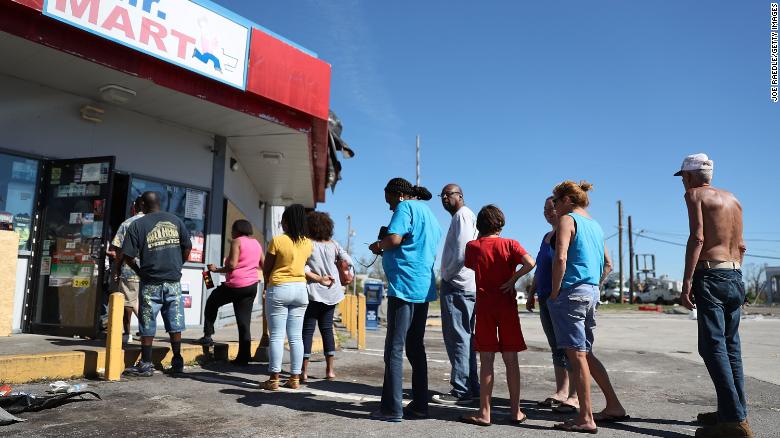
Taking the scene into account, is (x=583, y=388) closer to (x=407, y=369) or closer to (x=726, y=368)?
(x=726, y=368)

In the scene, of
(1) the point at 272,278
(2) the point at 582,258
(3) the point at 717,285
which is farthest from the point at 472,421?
(1) the point at 272,278

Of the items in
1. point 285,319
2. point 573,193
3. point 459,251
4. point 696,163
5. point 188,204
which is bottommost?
point 285,319

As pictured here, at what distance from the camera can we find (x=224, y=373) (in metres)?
5.93

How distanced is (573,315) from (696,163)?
4.75ft

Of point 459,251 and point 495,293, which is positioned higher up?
point 459,251

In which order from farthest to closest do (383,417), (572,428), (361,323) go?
1. (361,323)
2. (383,417)
3. (572,428)

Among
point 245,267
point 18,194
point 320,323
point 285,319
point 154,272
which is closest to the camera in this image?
point 285,319

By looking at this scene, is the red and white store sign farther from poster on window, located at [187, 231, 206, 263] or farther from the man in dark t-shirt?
poster on window, located at [187, 231, 206, 263]

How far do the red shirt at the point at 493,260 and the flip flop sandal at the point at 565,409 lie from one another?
114cm

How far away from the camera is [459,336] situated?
15.7ft

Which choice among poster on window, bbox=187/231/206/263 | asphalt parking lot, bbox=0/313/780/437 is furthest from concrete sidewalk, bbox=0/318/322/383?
poster on window, bbox=187/231/206/263

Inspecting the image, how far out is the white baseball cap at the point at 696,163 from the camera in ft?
13.2

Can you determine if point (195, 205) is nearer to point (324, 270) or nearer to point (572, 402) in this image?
point (324, 270)

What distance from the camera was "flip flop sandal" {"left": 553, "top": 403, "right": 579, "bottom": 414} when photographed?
14.4ft
